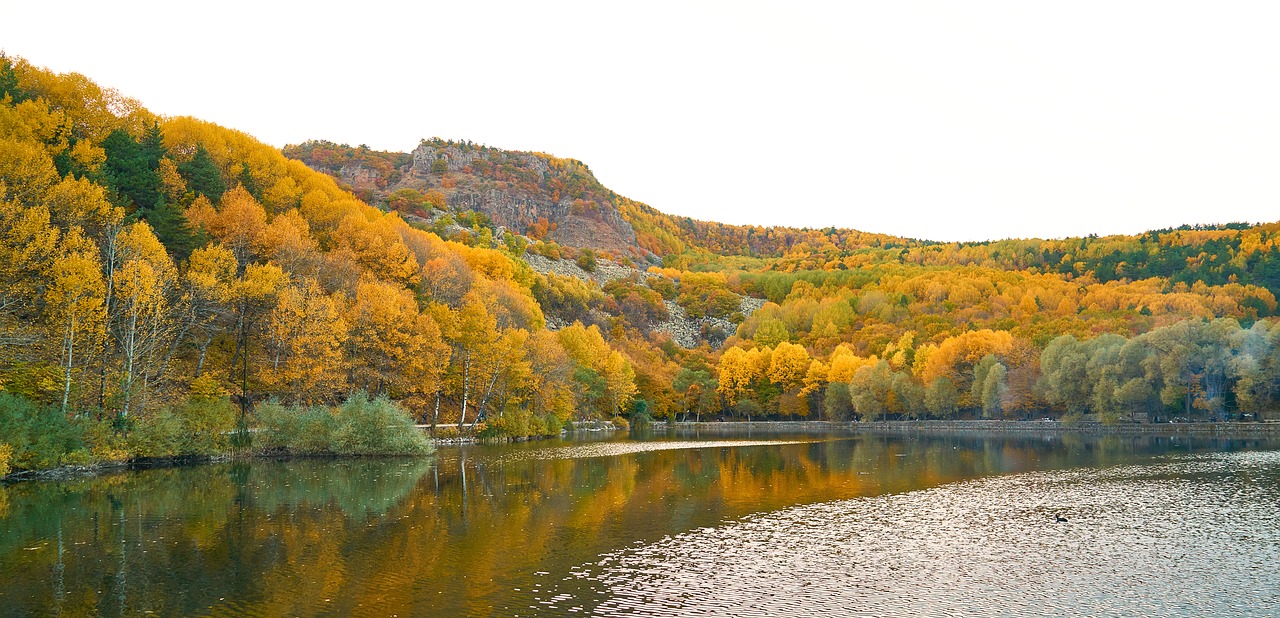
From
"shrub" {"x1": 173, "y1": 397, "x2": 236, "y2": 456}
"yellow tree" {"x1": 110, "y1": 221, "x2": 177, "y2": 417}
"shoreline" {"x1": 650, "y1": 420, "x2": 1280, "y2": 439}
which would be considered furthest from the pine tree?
"shoreline" {"x1": 650, "y1": 420, "x2": 1280, "y2": 439}

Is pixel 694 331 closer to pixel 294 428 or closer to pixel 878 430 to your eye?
pixel 878 430

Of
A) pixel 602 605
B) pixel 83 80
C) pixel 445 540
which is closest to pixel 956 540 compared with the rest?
pixel 602 605

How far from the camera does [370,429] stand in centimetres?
5403

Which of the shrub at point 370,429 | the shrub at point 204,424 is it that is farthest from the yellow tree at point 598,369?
the shrub at point 204,424

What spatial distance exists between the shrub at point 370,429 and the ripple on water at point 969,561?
98.0ft

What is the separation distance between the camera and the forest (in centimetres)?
4503

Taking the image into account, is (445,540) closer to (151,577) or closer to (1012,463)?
(151,577)

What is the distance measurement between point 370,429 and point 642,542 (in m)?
31.7

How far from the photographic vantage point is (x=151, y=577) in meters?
22.1

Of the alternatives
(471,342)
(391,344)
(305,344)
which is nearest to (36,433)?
(305,344)

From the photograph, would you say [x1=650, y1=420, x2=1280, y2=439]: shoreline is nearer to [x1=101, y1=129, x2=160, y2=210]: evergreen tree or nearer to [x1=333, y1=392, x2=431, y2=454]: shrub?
[x1=333, y1=392, x2=431, y2=454]: shrub

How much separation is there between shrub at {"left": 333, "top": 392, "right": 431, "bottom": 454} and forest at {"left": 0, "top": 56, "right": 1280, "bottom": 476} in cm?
14

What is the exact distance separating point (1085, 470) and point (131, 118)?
79.4m

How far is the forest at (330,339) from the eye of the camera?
45031 millimetres
